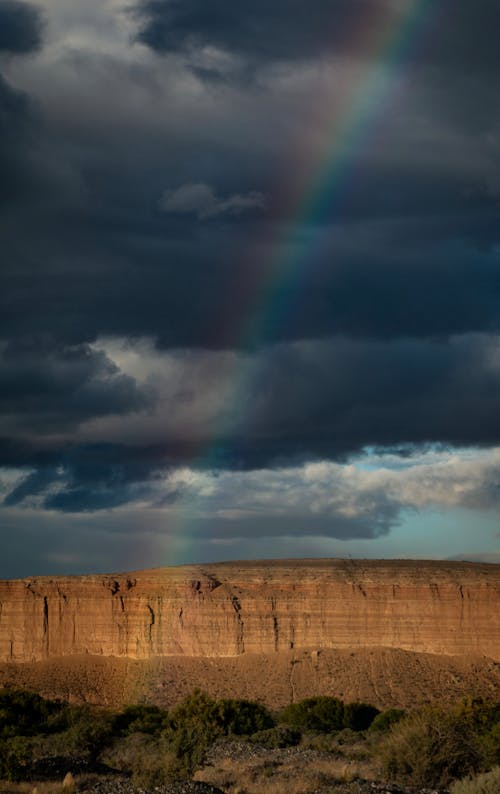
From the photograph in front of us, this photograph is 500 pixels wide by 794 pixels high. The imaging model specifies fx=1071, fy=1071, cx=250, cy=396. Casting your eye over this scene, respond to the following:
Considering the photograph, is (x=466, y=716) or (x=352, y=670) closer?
(x=466, y=716)

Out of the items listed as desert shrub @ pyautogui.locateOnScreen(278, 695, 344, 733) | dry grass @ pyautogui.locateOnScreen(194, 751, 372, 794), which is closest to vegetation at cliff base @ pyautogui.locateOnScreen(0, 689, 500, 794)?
dry grass @ pyautogui.locateOnScreen(194, 751, 372, 794)

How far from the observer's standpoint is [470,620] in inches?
3848

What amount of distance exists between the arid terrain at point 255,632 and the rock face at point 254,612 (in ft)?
0.34

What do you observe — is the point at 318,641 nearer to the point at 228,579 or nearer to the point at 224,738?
the point at 228,579

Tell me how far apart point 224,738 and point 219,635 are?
55395 millimetres

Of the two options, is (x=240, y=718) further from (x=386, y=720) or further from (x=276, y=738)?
(x=276, y=738)

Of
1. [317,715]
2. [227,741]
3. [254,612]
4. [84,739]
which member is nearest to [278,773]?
[84,739]

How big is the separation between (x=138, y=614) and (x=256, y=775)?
241ft

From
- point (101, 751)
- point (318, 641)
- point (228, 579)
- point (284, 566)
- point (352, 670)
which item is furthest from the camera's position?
point (284, 566)

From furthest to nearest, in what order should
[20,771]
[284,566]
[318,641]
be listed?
[284,566] → [318,641] → [20,771]

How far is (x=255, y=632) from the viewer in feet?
335

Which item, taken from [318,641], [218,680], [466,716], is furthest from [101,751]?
[318,641]

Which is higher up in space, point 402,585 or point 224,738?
point 402,585

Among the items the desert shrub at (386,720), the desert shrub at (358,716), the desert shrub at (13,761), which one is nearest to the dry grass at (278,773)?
the desert shrub at (13,761)
